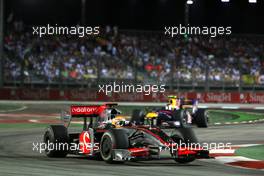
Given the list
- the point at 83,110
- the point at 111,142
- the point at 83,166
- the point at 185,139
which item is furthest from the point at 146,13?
the point at 83,166

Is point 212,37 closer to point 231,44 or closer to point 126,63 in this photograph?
point 231,44

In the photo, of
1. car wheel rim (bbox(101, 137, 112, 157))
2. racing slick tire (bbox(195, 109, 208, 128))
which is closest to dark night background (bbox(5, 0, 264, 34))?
racing slick tire (bbox(195, 109, 208, 128))

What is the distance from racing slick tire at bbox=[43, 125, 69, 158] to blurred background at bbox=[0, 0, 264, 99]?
21322mm

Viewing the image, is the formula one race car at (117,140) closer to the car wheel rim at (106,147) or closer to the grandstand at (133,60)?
the car wheel rim at (106,147)

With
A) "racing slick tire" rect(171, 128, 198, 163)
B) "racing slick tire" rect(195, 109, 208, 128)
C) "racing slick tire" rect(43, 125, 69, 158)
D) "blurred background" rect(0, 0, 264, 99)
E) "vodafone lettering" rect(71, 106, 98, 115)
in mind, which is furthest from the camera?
"blurred background" rect(0, 0, 264, 99)

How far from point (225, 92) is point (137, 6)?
13.2 meters

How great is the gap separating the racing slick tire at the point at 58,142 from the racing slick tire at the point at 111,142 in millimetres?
1212

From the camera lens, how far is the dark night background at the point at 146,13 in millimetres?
49281

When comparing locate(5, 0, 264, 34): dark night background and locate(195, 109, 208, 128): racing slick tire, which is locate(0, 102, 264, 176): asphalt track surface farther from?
locate(5, 0, 264, 34): dark night background

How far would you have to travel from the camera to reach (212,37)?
5022cm

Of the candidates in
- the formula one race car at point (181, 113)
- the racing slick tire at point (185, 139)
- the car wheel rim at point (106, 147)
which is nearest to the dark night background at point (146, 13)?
the formula one race car at point (181, 113)

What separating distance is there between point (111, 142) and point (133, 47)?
35.0 m

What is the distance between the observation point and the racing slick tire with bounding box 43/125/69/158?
14.1m

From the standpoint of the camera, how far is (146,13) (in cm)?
5194
